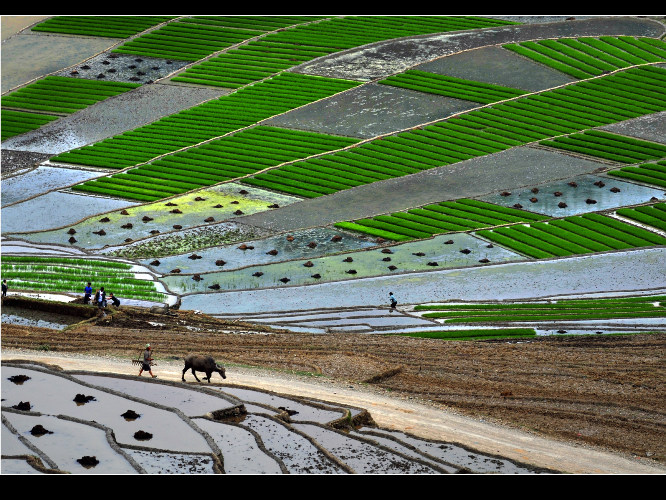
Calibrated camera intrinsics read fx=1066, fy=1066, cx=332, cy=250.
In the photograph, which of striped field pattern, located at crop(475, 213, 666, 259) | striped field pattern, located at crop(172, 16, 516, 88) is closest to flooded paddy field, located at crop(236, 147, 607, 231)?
striped field pattern, located at crop(475, 213, 666, 259)

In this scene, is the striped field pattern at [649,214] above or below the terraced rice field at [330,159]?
below

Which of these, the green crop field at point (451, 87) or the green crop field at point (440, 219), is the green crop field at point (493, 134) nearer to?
the green crop field at point (451, 87)

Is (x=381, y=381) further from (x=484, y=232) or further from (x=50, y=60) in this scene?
(x=50, y=60)

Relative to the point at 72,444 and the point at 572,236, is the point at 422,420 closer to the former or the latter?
the point at 72,444

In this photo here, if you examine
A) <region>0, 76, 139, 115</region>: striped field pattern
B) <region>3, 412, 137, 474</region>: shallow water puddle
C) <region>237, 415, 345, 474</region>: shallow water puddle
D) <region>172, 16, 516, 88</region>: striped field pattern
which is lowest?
<region>237, 415, 345, 474</region>: shallow water puddle

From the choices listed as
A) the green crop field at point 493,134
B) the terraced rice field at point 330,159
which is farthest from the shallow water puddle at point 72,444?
the green crop field at point 493,134

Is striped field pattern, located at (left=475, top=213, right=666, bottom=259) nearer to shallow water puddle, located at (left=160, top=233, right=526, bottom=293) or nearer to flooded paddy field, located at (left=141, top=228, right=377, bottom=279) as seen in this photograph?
shallow water puddle, located at (left=160, top=233, right=526, bottom=293)

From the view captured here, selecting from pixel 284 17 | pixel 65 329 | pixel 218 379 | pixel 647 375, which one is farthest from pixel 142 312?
pixel 284 17
